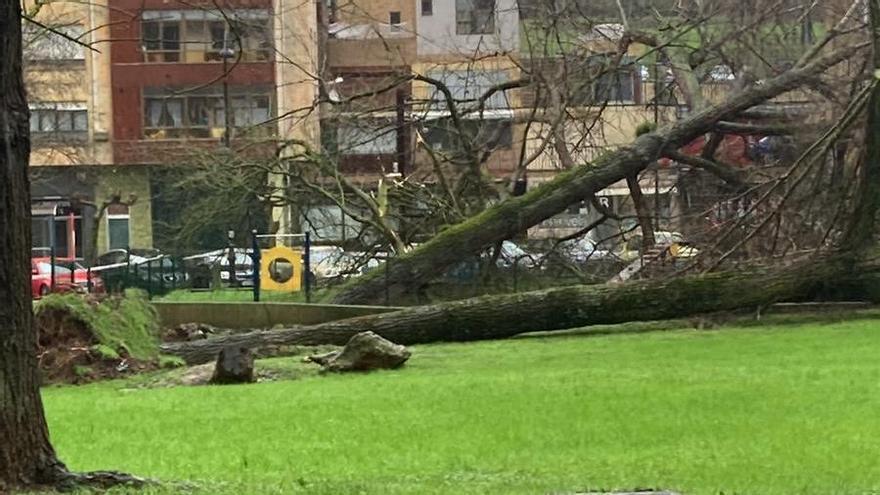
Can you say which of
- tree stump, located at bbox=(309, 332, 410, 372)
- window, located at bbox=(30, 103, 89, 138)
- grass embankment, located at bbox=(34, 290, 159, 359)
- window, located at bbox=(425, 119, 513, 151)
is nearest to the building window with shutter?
window, located at bbox=(30, 103, 89, 138)

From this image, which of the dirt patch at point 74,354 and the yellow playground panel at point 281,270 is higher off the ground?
the yellow playground panel at point 281,270

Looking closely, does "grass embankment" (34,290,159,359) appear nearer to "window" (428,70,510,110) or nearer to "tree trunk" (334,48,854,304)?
"tree trunk" (334,48,854,304)

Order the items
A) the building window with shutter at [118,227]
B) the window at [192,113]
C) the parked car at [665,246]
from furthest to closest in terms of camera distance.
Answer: the building window with shutter at [118,227] < the window at [192,113] < the parked car at [665,246]

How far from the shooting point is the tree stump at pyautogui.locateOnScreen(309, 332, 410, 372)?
619 inches

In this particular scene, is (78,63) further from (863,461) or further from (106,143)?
(863,461)

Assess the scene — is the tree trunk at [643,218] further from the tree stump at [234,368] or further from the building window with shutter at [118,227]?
the building window with shutter at [118,227]

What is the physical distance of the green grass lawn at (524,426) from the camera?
7219mm

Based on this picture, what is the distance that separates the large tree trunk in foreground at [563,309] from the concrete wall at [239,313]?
2.91 metres

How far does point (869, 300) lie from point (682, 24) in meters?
6.56

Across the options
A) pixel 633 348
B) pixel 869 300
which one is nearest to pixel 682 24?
pixel 869 300

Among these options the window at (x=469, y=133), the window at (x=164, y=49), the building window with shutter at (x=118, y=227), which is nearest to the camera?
the window at (x=469, y=133)

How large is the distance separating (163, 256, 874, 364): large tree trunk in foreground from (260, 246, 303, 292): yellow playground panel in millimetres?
7112

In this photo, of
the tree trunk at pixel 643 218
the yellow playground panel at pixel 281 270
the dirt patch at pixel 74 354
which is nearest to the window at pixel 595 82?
the tree trunk at pixel 643 218

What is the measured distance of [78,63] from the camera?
167ft
